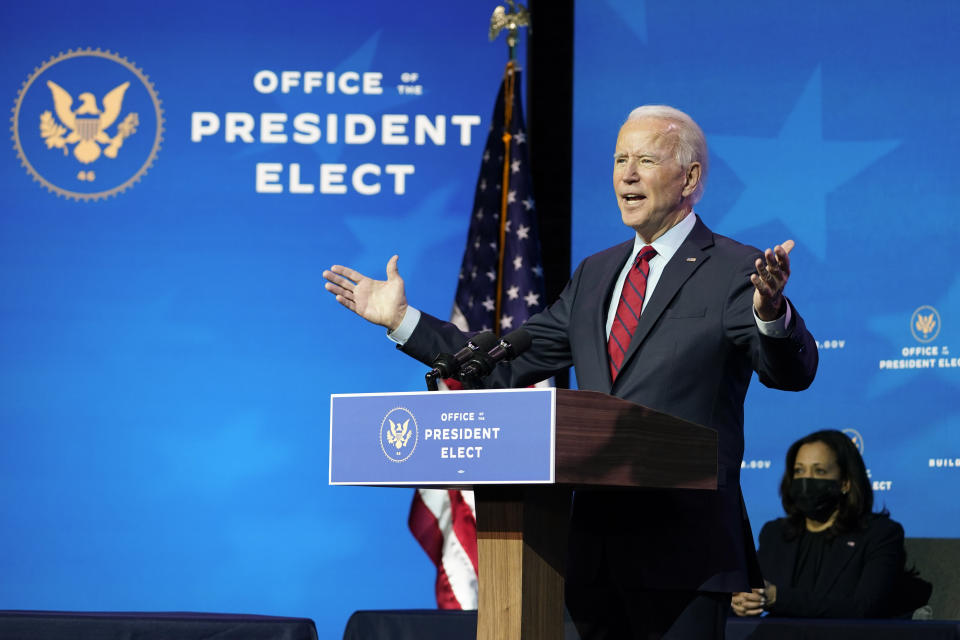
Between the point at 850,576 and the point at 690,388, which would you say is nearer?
the point at 690,388

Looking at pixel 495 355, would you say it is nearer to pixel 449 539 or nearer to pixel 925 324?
pixel 449 539

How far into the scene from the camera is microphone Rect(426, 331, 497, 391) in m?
1.88

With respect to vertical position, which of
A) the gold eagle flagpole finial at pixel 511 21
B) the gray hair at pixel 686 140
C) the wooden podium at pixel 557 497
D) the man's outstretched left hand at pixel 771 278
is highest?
the gold eagle flagpole finial at pixel 511 21

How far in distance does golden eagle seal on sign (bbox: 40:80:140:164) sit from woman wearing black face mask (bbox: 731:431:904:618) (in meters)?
3.25

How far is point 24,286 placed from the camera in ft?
16.5

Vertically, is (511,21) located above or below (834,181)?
above

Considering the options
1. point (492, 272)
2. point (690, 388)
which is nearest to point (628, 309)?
point (690, 388)

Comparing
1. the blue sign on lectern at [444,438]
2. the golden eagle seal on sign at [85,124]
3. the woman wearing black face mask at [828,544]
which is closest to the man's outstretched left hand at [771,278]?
the blue sign on lectern at [444,438]

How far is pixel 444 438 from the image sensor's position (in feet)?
5.78

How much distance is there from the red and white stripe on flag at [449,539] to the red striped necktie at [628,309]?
2329mm

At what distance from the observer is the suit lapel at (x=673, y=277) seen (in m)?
2.10

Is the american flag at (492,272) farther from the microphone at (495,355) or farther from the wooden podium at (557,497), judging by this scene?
the wooden podium at (557,497)

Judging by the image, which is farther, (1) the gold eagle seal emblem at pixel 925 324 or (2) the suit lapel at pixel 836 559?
(1) the gold eagle seal emblem at pixel 925 324

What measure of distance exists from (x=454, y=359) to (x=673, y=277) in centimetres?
50
